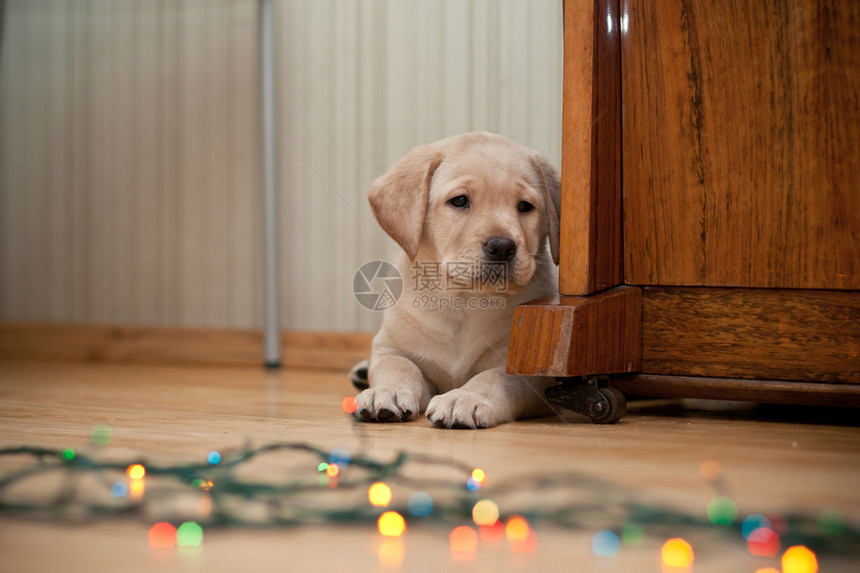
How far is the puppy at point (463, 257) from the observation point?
65.9 inches

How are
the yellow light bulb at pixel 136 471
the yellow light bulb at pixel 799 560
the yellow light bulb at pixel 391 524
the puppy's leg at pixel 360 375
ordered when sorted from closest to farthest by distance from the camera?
the yellow light bulb at pixel 799 560 → the yellow light bulb at pixel 391 524 → the yellow light bulb at pixel 136 471 → the puppy's leg at pixel 360 375

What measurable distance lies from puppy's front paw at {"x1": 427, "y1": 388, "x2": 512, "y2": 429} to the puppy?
123mm

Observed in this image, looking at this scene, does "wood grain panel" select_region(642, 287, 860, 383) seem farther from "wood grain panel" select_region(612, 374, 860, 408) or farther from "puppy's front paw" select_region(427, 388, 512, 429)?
"puppy's front paw" select_region(427, 388, 512, 429)

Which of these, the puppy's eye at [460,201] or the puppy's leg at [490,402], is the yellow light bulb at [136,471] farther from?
the puppy's eye at [460,201]

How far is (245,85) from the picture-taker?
132 inches

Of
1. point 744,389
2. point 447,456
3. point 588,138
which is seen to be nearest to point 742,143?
point 588,138

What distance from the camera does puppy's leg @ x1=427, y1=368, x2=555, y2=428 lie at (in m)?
1.45

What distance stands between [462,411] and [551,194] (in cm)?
65

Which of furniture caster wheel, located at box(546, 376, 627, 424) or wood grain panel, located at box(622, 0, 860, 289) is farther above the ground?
wood grain panel, located at box(622, 0, 860, 289)

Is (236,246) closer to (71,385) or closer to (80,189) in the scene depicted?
(80,189)

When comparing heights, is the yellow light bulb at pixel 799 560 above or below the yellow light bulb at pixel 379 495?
above

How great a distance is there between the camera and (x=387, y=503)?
2.90ft

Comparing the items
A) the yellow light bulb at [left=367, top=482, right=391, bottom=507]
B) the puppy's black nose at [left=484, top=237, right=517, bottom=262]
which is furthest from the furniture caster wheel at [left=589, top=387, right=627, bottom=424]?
the yellow light bulb at [left=367, top=482, right=391, bottom=507]

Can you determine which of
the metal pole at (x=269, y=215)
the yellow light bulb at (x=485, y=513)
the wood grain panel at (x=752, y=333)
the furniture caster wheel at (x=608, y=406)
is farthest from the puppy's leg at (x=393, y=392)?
the metal pole at (x=269, y=215)
